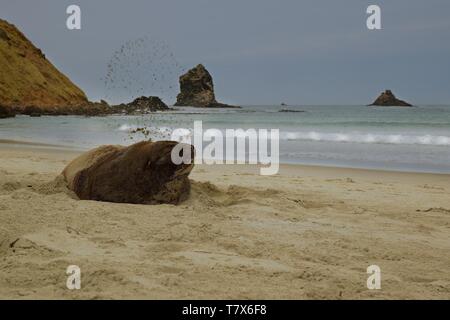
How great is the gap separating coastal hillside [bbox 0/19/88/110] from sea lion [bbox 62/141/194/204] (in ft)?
156

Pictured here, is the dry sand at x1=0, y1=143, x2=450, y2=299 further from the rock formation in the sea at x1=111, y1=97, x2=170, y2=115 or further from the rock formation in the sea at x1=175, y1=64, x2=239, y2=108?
the rock formation in the sea at x1=175, y1=64, x2=239, y2=108

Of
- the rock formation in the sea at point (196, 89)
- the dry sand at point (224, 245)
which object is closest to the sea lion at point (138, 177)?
the dry sand at point (224, 245)

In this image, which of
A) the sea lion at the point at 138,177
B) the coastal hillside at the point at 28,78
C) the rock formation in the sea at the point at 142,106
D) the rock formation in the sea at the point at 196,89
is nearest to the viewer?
the sea lion at the point at 138,177

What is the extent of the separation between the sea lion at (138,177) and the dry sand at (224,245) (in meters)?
0.29

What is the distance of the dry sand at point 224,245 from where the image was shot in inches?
110

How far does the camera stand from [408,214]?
5078mm

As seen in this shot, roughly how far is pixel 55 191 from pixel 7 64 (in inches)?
2363

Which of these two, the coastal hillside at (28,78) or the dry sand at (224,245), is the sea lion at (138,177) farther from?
the coastal hillside at (28,78)

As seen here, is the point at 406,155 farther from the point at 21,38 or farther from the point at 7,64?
the point at 21,38

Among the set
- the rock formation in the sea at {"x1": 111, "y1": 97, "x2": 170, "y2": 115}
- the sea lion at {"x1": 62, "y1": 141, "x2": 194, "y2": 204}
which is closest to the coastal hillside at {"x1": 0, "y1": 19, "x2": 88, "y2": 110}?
the rock formation in the sea at {"x1": 111, "y1": 97, "x2": 170, "y2": 115}

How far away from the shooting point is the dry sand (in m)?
2.80

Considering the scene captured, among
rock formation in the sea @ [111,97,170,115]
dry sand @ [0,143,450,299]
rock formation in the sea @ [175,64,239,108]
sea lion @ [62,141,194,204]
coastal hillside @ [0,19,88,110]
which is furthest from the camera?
rock formation in the sea @ [175,64,239,108]

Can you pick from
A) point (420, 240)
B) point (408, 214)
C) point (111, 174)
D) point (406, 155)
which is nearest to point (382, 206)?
point (408, 214)

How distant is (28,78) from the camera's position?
6062cm
